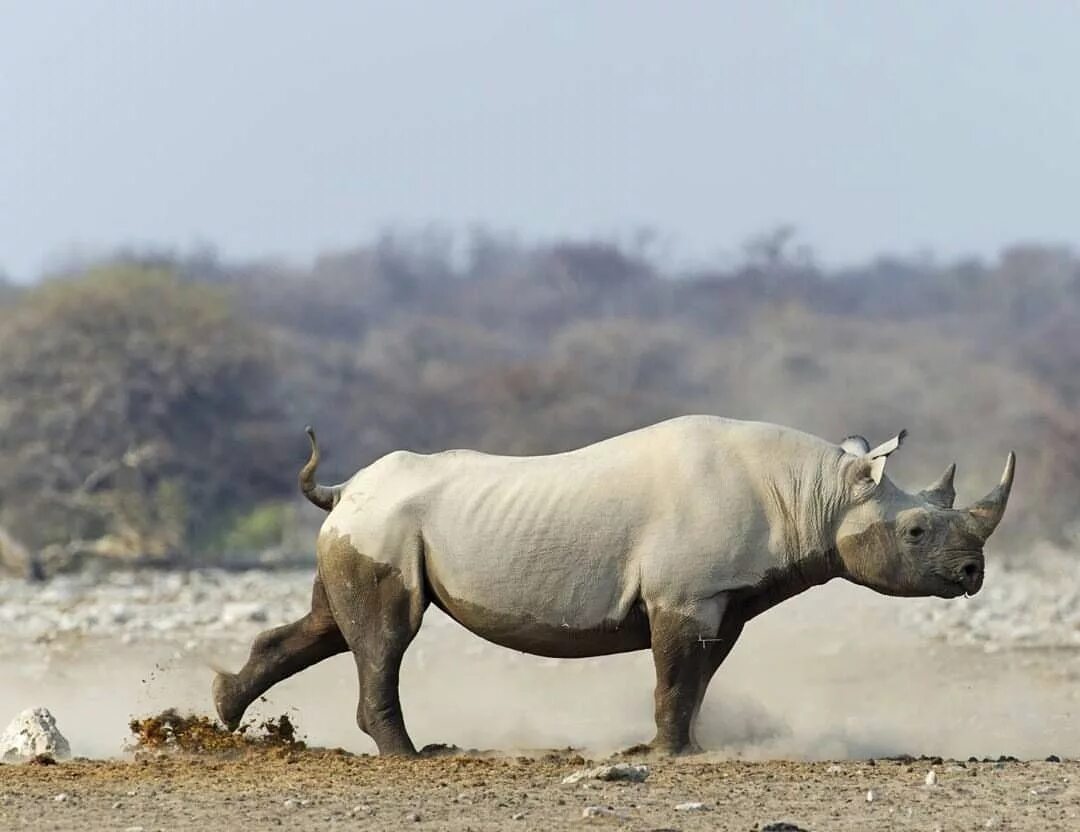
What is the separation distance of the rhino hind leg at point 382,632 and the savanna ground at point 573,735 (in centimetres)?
22

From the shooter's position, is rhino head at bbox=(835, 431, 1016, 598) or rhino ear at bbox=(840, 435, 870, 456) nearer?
rhino head at bbox=(835, 431, 1016, 598)

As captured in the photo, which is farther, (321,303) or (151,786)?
Result: (321,303)

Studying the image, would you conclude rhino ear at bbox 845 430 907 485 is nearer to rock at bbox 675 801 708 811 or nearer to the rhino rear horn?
the rhino rear horn

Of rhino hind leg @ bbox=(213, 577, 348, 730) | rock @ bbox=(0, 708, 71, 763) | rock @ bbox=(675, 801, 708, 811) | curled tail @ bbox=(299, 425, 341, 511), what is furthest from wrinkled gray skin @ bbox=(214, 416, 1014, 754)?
rock @ bbox=(675, 801, 708, 811)

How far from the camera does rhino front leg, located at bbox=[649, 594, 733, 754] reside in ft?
34.8

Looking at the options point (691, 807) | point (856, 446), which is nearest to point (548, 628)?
point (856, 446)

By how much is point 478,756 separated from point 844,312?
51.6m

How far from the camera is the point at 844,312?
61625 mm

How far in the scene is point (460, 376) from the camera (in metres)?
50.8

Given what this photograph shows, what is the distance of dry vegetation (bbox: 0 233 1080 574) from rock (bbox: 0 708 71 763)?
60.9ft

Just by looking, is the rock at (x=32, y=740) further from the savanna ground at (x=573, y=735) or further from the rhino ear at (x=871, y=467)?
the rhino ear at (x=871, y=467)

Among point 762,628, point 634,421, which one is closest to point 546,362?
point 634,421

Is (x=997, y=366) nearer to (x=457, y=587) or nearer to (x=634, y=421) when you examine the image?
(x=634, y=421)

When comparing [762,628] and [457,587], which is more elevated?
[457,587]
